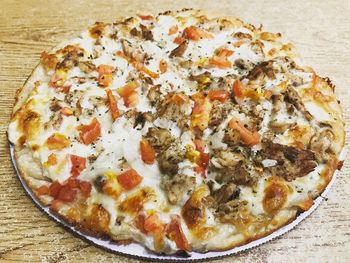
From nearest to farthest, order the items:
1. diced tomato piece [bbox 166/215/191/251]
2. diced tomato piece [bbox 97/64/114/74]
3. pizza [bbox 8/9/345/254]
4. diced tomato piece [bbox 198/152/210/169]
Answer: diced tomato piece [bbox 166/215/191/251] → pizza [bbox 8/9/345/254] → diced tomato piece [bbox 198/152/210/169] → diced tomato piece [bbox 97/64/114/74]

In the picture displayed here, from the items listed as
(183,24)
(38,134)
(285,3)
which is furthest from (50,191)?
(285,3)

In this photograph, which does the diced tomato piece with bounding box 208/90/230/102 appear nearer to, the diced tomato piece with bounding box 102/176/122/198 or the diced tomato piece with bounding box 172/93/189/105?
the diced tomato piece with bounding box 172/93/189/105

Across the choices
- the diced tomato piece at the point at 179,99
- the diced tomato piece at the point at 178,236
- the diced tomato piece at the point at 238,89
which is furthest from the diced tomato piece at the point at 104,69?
the diced tomato piece at the point at 178,236

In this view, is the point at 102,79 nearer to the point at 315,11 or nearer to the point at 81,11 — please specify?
the point at 81,11

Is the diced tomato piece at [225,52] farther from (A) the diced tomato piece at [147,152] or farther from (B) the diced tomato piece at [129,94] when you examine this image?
(A) the diced tomato piece at [147,152]

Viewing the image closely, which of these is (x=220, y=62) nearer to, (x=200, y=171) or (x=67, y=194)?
(x=200, y=171)

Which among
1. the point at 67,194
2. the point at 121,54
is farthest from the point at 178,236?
the point at 121,54

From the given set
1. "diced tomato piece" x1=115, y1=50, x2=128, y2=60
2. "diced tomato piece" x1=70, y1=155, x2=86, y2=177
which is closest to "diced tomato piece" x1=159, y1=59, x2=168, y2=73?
"diced tomato piece" x1=115, y1=50, x2=128, y2=60
